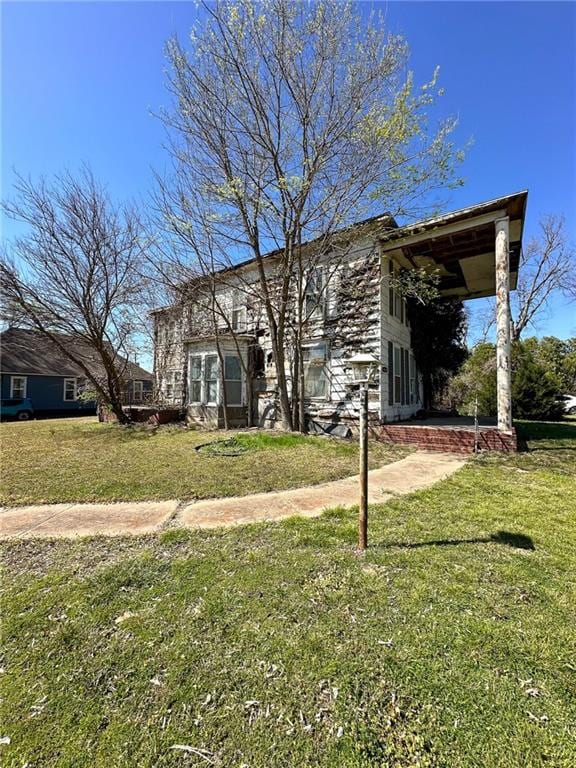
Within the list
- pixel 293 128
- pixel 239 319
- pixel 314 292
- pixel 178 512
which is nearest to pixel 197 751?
pixel 178 512

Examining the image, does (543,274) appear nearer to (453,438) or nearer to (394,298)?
(394,298)

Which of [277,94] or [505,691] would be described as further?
[277,94]

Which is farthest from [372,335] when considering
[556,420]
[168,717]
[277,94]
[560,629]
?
[556,420]

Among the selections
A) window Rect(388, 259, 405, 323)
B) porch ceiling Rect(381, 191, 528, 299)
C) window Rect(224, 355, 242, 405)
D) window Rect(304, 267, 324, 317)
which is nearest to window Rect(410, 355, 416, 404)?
window Rect(388, 259, 405, 323)

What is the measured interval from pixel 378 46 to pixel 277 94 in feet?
7.61

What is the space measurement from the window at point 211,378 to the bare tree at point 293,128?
3724 millimetres

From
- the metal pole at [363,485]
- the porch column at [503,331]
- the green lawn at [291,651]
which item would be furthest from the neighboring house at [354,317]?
the green lawn at [291,651]

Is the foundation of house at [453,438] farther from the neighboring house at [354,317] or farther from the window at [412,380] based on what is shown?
the window at [412,380]

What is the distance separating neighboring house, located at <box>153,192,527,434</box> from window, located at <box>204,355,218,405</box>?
4cm

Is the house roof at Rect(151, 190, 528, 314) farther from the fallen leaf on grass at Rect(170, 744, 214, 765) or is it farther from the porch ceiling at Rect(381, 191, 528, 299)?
the fallen leaf on grass at Rect(170, 744, 214, 765)

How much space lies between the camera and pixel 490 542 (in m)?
3.15

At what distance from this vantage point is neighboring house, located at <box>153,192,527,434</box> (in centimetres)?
829

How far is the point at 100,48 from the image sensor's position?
22.1 feet

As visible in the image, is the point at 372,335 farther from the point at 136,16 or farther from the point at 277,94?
the point at 136,16
